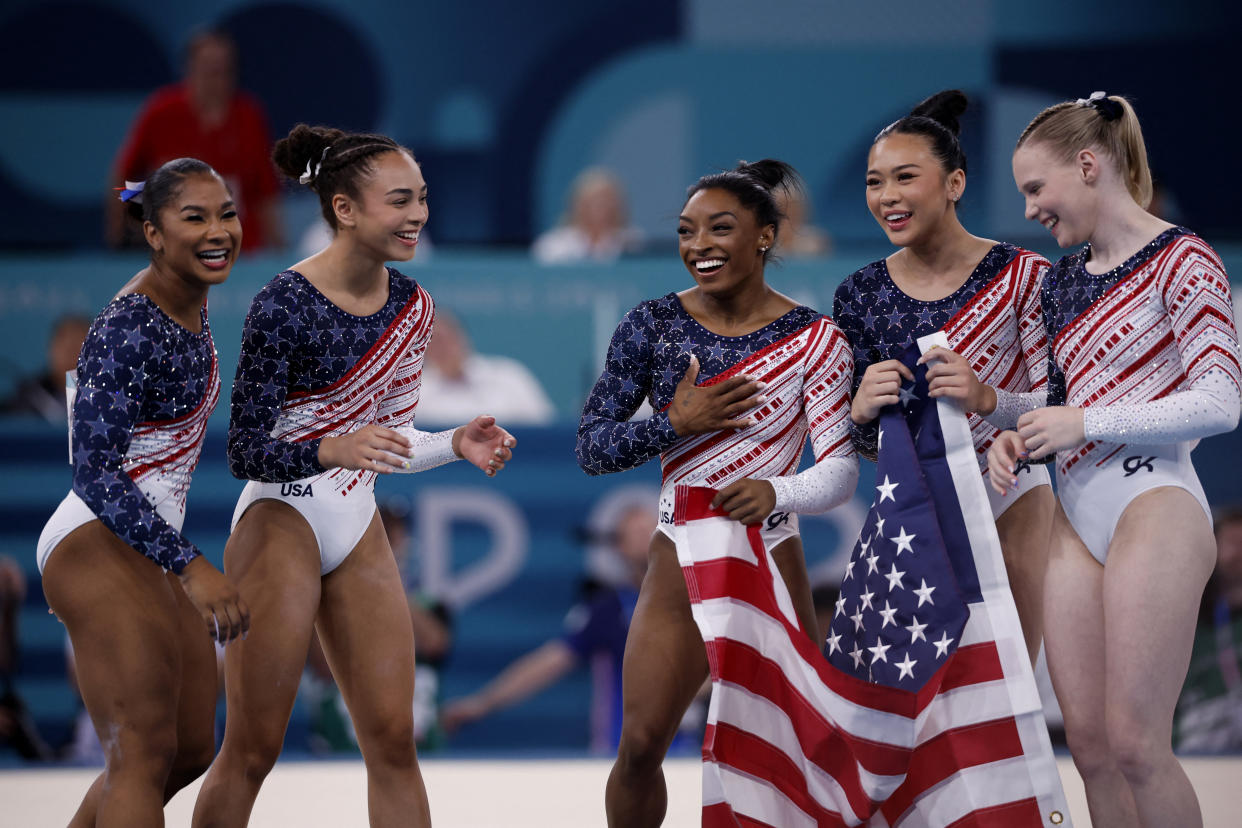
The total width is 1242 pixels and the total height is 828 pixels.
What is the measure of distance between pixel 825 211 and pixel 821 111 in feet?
2.02

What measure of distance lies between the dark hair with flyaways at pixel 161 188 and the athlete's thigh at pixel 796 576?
168 cm

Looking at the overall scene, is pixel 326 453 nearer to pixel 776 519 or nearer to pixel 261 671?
pixel 261 671

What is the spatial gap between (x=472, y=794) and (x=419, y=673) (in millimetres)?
1211

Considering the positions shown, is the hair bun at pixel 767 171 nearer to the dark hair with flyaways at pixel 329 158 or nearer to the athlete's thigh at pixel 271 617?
the dark hair with flyaways at pixel 329 158

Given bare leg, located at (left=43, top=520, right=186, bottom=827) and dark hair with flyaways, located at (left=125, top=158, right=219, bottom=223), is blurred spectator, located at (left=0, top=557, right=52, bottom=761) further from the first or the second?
dark hair with flyaways, located at (left=125, top=158, right=219, bottom=223)

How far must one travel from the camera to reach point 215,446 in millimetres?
5992

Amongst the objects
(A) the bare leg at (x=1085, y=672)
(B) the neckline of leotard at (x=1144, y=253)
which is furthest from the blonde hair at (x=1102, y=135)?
(A) the bare leg at (x=1085, y=672)

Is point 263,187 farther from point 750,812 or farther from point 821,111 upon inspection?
point 750,812

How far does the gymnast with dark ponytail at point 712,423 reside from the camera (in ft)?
10.8

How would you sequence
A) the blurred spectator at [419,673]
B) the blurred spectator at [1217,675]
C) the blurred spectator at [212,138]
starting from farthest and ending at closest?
the blurred spectator at [212,138] < the blurred spectator at [419,673] < the blurred spectator at [1217,675]

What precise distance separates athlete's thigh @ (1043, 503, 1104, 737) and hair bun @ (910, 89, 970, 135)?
44.2 inches

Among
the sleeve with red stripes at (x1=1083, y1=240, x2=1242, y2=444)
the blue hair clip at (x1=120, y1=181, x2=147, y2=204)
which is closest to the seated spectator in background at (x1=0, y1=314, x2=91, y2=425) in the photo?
the blue hair clip at (x1=120, y1=181, x2=147, y2=204)

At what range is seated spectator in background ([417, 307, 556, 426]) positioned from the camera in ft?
20.7

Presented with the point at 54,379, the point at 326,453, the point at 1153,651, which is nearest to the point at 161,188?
the point at 326,453
